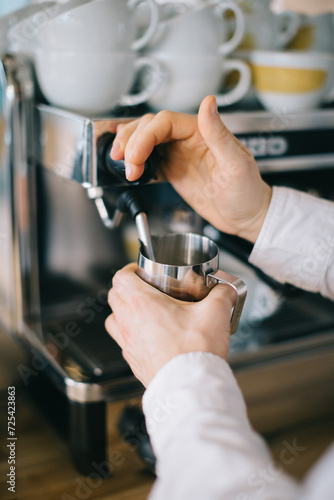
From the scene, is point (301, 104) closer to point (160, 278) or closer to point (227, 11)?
point (227, 11)

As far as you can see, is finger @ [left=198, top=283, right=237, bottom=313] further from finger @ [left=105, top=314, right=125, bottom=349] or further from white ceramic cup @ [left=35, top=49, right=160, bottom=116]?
white ceramic cup @ [left=35, top=49, right=160, bottom=116]

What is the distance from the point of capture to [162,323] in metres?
0.45

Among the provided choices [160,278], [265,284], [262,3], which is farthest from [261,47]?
[160,278]

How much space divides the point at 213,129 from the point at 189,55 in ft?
0.62

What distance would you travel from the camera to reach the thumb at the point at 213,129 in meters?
0.50

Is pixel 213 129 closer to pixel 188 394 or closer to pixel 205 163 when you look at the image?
pixel 205 163

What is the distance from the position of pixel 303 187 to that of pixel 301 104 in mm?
139

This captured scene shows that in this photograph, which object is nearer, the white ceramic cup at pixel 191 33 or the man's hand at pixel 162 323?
the man's hand at pixel 162 323

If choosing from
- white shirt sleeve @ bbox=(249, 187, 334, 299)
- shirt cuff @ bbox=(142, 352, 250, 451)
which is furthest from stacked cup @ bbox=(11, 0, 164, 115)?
shirt cuff @ bbox=(142, 352, 250, 451)

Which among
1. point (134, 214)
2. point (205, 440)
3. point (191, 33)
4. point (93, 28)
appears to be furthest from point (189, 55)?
point (205, 440)

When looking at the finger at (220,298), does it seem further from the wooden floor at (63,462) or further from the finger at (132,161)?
the wooden floor at (63,462)

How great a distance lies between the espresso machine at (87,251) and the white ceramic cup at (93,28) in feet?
0.25

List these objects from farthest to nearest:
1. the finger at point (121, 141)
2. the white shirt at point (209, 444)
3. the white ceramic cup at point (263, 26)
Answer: the white ceramic cup at point (263, 26) < the finger at point (121, 141) < the white shirt at point (209, 444)

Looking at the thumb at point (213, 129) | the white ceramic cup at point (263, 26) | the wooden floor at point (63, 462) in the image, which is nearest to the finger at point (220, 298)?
the thumb at point (213, 129)
